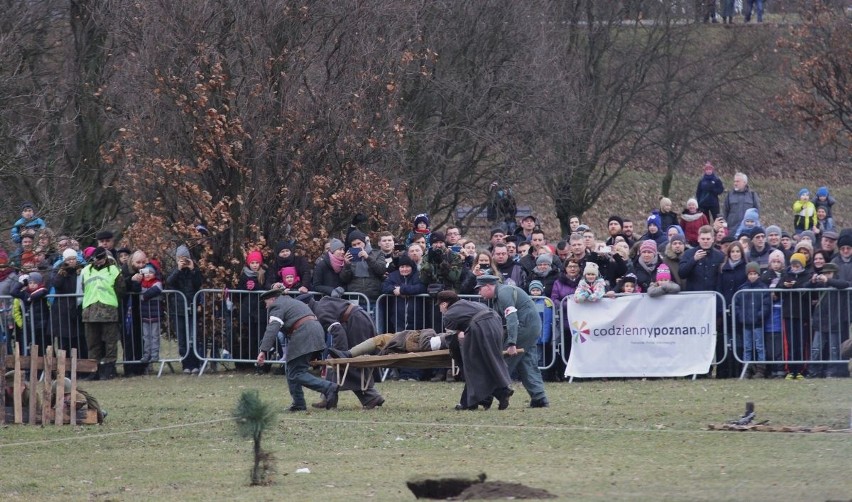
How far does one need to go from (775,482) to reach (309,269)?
11.7 metres

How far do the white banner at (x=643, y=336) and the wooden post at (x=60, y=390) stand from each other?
7.32 meters

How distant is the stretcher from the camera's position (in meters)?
16.7

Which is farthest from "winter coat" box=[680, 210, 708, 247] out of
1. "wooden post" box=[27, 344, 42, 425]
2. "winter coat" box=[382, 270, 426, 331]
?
"wooden post" box=[27, 344, 42, 425]

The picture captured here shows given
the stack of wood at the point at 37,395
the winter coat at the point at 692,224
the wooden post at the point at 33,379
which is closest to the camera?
the wooden post at the point at 33,379

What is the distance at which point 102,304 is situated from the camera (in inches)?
833

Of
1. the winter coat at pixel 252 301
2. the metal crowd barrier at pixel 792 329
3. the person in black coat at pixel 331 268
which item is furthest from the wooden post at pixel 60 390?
the metal crowd barrier at pixel 792 329

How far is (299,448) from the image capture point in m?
13.8

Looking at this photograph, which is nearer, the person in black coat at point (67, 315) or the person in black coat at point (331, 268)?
the person in black coat at point (331, 268)

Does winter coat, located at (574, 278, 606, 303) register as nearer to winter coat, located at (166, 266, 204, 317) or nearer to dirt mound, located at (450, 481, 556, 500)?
winter coat, located at (166, 266, 204, 317)

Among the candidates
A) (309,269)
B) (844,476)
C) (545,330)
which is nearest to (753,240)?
(545,330)

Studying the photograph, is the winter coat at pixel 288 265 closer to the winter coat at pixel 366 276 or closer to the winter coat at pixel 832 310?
the winter coat at pixel 366 276

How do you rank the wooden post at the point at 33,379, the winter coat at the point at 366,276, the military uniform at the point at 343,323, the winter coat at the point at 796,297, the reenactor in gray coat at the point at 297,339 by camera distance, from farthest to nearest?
the winter coat at the point at 366,276 < the winter coat at the point at 796,297 < the military uniform at the point at 343,323 < the reenactor in gray coat at the point at 297,339 < the wooden post at the point at 33,379

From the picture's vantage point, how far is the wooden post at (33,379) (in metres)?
15.7

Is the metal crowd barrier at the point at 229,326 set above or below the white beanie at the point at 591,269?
below
